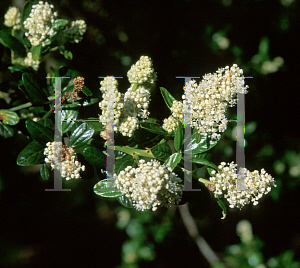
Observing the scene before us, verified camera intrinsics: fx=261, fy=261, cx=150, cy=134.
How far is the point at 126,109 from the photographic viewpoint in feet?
2.46

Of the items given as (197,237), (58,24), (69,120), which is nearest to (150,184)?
(69,120)

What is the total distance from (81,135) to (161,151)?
26 centimetres

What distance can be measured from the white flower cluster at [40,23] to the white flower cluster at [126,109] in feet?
1.43

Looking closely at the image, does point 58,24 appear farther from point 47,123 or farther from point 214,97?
point 214,97

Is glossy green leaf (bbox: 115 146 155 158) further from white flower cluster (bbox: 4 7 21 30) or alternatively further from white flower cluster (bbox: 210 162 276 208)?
white flower cluster (bbox: 4 7 21 30)

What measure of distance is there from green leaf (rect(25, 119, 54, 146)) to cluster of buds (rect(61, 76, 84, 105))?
13cm

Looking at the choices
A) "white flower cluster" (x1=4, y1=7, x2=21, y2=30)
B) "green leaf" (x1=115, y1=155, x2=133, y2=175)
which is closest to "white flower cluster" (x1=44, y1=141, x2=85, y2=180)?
"green leaf" (x1=115, y1=155, x2=133, y2=175)

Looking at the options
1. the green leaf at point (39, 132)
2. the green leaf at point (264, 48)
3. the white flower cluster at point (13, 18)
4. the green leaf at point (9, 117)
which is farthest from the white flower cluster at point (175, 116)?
the green leaf at point (264, 48)

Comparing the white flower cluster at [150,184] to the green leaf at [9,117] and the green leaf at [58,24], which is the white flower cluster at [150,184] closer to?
the green leaf at [9,117]

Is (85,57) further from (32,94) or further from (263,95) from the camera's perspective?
(263,95)

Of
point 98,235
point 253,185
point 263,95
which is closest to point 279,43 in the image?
point 263,95

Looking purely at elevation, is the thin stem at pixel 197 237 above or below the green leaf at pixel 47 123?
below

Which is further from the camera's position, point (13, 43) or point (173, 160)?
point (13, 43)

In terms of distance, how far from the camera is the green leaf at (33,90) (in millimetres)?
896
